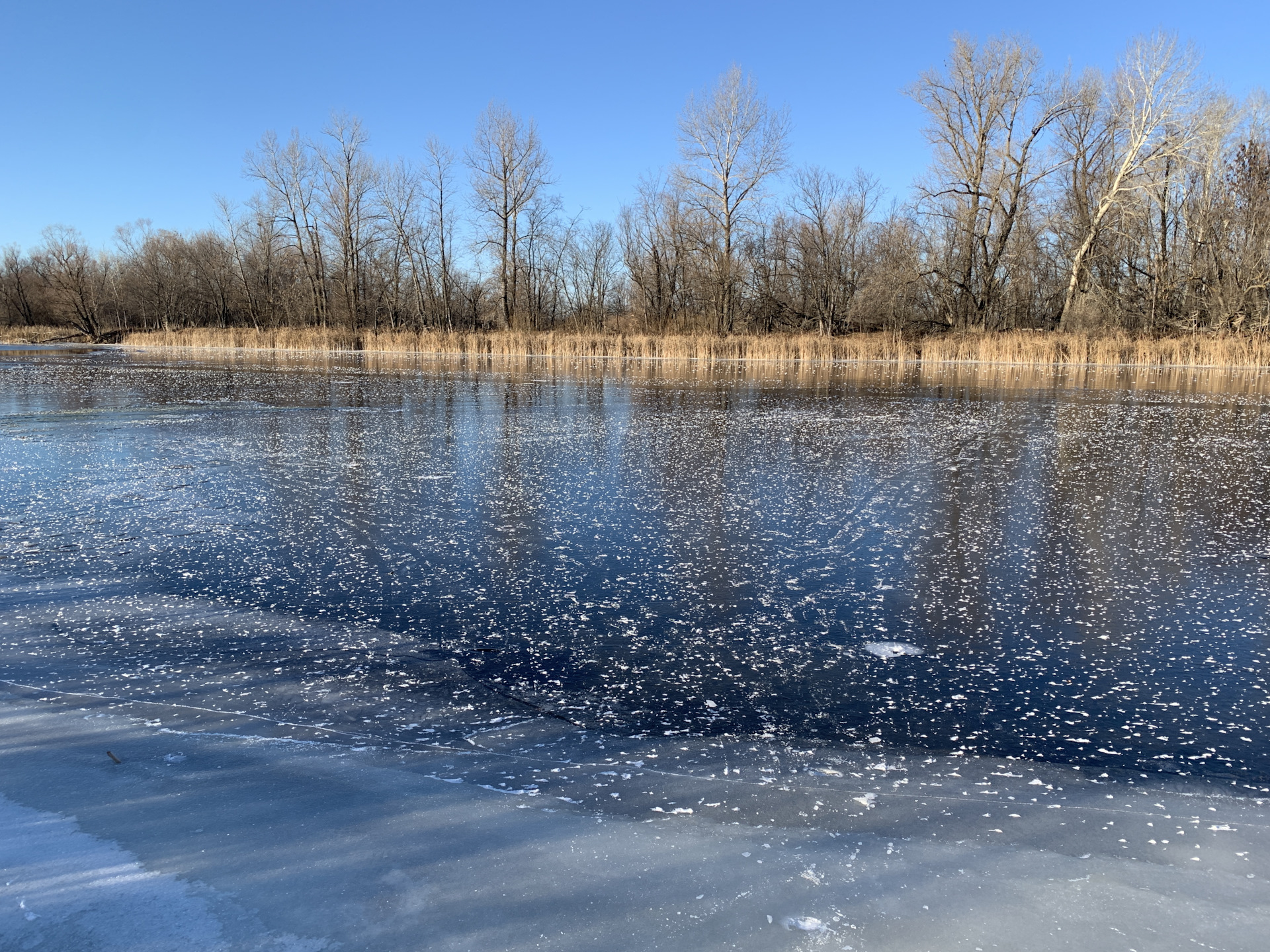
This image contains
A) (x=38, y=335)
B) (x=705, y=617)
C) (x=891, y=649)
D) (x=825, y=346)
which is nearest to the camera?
(x=891, y=649)

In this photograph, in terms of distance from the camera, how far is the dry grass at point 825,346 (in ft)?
66.8

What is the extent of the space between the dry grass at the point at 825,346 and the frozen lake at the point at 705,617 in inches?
629

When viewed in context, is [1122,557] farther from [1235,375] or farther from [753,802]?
[1235,375]

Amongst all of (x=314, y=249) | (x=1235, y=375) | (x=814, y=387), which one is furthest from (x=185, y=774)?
(x=314, y=249)

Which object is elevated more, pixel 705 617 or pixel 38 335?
pixel 38 335

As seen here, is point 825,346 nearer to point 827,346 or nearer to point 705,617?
point 827,346

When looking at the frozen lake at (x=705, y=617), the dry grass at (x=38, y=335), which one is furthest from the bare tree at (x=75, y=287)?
the frozen lake at (x=705, y=617)

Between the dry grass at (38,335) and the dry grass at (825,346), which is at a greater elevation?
the dry grass at (38,335)

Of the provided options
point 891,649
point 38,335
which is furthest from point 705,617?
point 38,335

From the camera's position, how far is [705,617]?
3.01m

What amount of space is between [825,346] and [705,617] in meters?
21.3

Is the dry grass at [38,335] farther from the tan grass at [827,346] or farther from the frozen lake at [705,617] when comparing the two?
the frozen lake at [705,617]

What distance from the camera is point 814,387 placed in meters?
13.7

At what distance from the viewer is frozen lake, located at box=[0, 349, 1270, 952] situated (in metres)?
1.94
